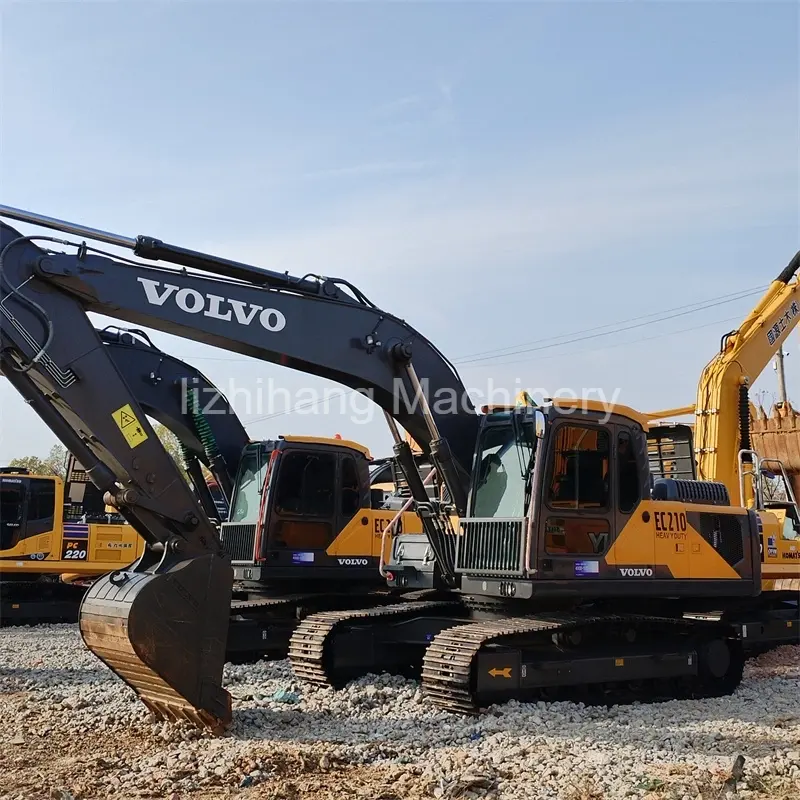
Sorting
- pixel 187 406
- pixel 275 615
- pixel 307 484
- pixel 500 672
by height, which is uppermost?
pixel 187 406

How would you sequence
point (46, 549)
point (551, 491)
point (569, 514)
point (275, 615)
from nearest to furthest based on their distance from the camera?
1. point (551, 491)
2. point (569, 514)
3. point (275, 615)
4. point (46, 549)

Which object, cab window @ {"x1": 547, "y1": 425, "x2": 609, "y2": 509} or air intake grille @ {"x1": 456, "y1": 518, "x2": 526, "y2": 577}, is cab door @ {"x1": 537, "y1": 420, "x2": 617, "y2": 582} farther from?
air intake grille @ {"x1": 456, "y1": 518, "x2": 526, "y2": 577}

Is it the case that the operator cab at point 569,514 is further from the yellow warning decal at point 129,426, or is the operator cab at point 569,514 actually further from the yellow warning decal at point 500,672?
the yellow warning decal at point 129,426

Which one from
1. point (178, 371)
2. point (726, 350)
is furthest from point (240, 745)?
point (726, 350)

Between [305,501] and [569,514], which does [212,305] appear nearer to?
[569,514]

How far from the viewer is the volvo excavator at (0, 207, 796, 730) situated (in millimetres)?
7125

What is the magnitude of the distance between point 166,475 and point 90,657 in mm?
5367

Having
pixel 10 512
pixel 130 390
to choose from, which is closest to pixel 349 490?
pixel 130 390

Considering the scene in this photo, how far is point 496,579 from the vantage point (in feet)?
27.0

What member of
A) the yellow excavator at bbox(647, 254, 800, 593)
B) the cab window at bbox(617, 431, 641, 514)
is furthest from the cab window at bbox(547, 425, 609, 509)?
the yellow excavator at bbox(647, 254, 800, 593)

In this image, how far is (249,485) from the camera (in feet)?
38.4

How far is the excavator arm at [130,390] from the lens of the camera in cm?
686

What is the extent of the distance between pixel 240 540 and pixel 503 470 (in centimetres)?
417

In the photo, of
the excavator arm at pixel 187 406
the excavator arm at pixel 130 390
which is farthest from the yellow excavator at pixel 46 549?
the excavator arm at pixel 130 390
